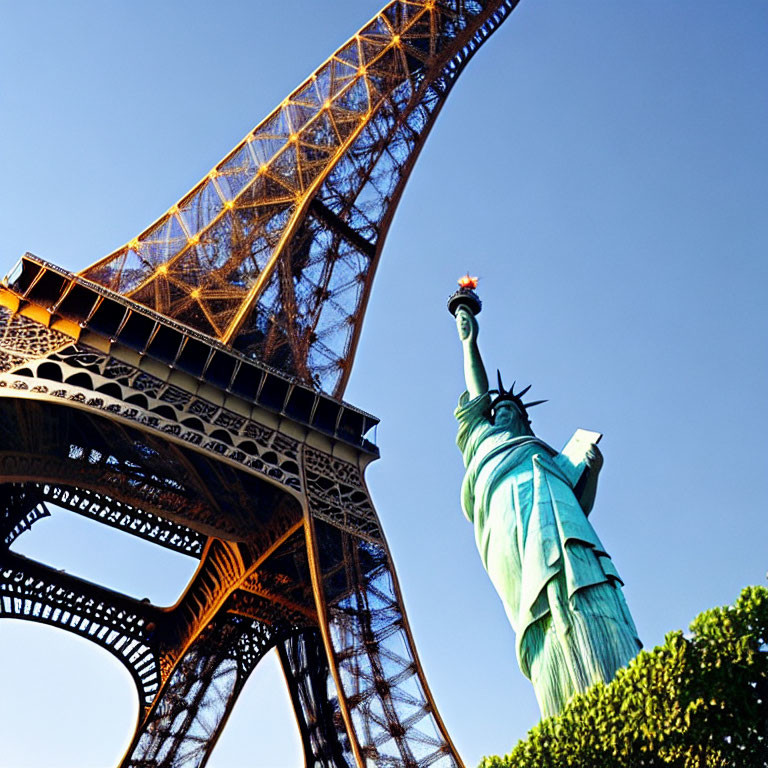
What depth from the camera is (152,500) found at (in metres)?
21.3

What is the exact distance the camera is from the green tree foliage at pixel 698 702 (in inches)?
391

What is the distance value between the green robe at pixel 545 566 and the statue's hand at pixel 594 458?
467 mm

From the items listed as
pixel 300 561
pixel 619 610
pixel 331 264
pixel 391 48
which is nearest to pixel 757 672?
pixel 619 610

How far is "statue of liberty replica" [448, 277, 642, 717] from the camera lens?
13.8 metres

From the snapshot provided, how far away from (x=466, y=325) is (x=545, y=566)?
6081mm

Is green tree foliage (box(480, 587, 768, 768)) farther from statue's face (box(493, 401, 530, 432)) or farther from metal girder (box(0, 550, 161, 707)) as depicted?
metal girder (box(0, 550, 161, 707))

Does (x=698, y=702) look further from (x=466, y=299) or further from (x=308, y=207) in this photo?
(x=308, y=207)

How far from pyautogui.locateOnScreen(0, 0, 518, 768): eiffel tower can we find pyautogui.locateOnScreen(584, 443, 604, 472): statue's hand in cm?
483

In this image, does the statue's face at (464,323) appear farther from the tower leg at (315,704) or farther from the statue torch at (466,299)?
the tower leg at (315,704)

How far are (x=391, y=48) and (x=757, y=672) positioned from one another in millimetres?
24716

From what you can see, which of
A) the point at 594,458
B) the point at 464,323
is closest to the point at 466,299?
the point at 464,323

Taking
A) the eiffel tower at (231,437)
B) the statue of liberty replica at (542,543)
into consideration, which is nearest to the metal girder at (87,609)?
the eiffel tower at (231,437)

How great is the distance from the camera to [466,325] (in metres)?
19.1

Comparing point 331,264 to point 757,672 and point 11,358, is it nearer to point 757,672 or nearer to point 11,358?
point 11,358
